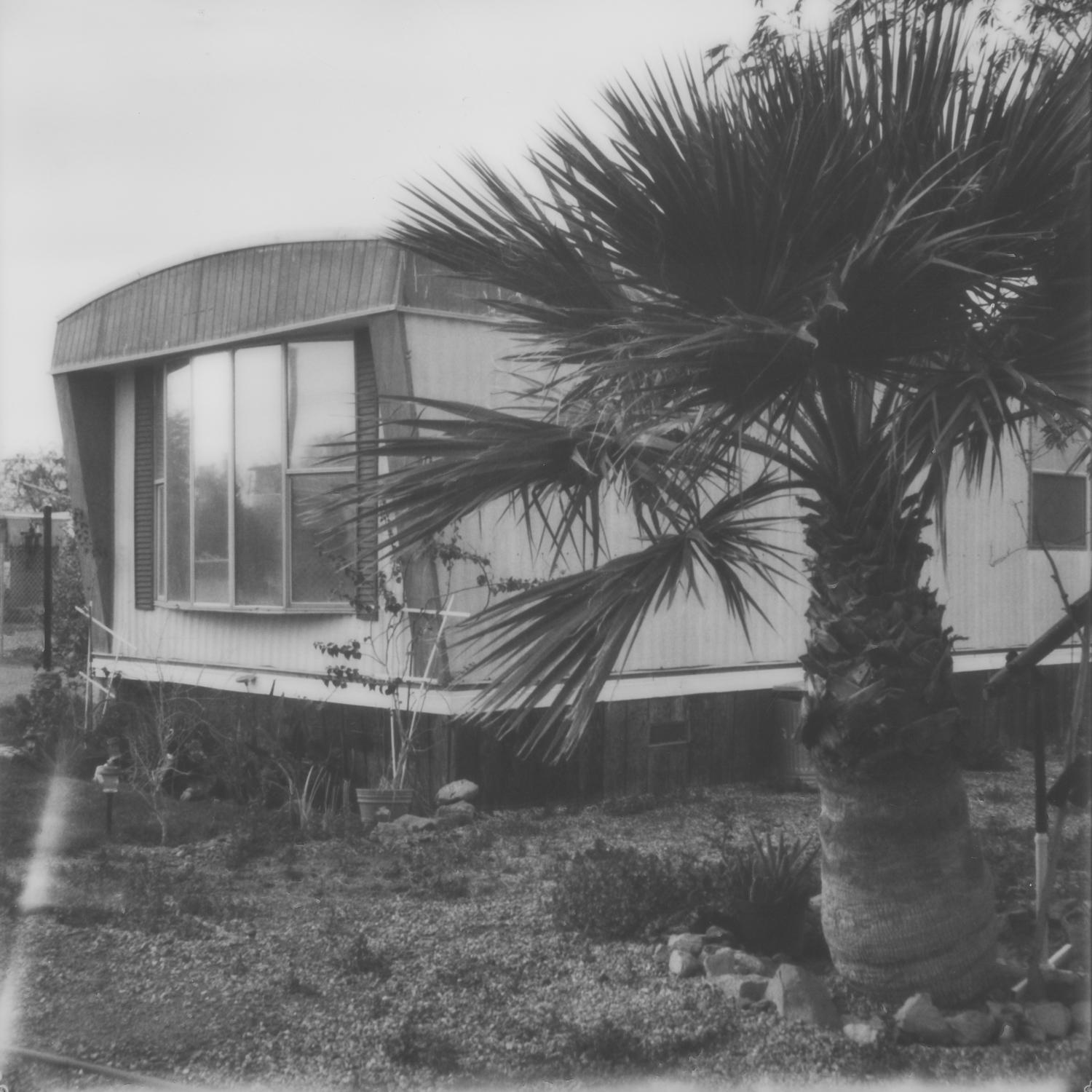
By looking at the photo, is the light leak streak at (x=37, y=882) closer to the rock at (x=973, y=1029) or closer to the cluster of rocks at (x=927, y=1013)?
the cluster of rocks at (x=927, y=1013)

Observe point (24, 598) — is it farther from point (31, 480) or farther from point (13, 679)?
point (31, 480)

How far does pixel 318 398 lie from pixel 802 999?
21.1 ft

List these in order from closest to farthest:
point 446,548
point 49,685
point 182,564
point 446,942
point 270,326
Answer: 1. point 446,942
2. point 446,548
3. point 270,326
4. point 182,564
5. point 49,685

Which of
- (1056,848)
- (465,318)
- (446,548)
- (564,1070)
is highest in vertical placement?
(465,318)

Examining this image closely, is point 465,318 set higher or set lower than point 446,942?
higher

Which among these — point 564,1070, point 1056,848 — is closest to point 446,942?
point 564,1070

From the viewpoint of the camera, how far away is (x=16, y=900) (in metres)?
6.04

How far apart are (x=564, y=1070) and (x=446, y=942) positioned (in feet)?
5.21

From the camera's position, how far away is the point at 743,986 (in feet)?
15.6

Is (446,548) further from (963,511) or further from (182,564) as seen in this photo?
(963,511)

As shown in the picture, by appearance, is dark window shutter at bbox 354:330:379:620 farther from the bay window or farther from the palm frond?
the palm frond

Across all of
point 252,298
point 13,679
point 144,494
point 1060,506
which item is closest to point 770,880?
point 252,298

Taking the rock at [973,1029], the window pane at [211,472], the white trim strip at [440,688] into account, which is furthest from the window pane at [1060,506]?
the rock at [973,1029]

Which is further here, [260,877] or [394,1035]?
[260,877]
